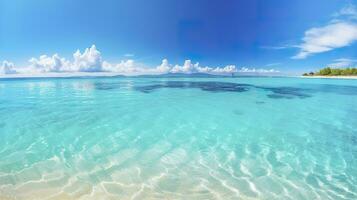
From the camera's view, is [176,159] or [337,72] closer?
[176,159]

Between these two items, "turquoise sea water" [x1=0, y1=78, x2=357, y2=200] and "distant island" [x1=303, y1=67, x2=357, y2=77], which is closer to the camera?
"turquoise sea water" [x1=0, y1=78, x2=357, y2=200]

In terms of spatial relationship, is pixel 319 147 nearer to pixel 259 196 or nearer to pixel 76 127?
pixel 259 196

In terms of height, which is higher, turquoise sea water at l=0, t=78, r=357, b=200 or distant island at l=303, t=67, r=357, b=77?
distant island at l=303, t=67, r=357, b=77

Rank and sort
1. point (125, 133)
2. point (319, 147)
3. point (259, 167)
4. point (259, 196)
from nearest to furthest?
1. point (259, 196)
2. point (259, 167)
3. point (319, 147)
4. point (125, 133)

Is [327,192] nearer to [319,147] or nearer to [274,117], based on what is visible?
[319,147]

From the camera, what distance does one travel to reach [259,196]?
3768 millimetres

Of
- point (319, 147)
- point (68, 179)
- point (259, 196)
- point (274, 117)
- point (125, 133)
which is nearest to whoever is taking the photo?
point (259, 196)

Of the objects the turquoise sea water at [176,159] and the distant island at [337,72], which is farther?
the distant island at [337,72]

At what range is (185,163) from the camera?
5.04m

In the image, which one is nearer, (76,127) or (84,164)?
(84,164)

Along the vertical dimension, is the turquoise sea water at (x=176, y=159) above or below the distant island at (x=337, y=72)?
below

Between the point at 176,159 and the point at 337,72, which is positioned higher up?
the point at 337,72

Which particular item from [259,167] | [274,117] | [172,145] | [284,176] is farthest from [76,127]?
[274,117]

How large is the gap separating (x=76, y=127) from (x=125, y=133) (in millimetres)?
2058
